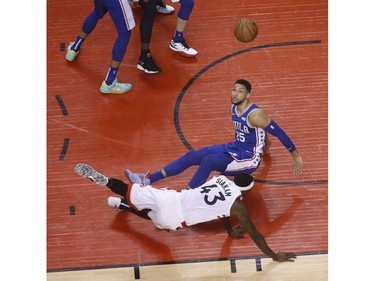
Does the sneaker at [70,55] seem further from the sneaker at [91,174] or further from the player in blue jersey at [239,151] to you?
the sneaker at [91,174]

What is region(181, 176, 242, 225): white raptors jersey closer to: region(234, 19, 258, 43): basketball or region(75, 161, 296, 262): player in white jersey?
region(75, 161, 296, 262): player in white jersey

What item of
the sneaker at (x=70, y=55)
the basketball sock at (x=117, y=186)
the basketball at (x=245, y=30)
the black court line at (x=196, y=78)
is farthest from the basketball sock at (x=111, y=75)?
the basketball sock at (x=117, y=186)

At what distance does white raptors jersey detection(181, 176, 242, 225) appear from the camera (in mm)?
7957

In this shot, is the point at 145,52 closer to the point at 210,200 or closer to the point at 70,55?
the point at 70,55

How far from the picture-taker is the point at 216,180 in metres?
8.08

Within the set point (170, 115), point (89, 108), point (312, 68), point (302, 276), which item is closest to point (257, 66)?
point (312, 68)

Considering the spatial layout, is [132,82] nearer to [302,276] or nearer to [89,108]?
[89,108]

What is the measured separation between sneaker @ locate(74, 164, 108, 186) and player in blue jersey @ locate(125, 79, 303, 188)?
0.54m

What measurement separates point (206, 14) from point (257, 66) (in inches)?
45.0

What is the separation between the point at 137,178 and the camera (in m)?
8.60

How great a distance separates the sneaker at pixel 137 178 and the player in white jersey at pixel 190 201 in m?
0.35

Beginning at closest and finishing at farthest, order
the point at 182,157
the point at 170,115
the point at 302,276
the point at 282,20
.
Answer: the point at 302,276
the point at 182,157
the point at 170,115
the point at 282,20

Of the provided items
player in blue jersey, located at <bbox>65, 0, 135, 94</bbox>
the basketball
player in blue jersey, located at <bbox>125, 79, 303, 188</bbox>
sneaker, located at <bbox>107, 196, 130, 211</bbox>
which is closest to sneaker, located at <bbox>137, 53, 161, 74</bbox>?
player in blue jersey, located at <bbox>65, 0, 135, 94</bbox>

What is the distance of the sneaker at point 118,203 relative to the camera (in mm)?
8469
